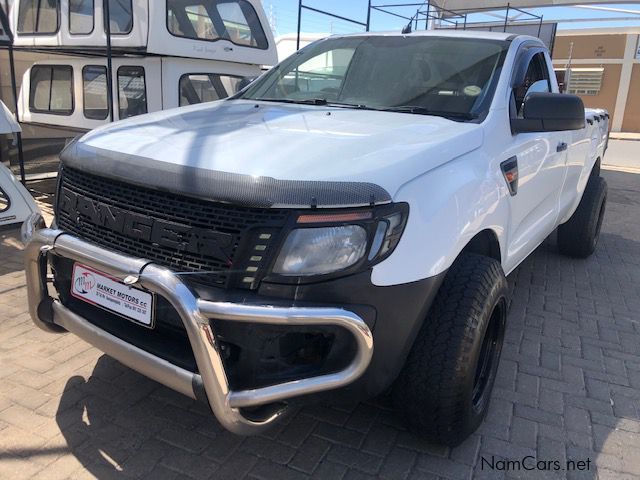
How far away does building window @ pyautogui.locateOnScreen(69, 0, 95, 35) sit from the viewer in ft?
20.9

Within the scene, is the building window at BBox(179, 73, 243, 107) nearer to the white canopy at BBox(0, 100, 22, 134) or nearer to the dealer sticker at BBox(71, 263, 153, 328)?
the white canopy at BBox(0, 100, 22, 134)

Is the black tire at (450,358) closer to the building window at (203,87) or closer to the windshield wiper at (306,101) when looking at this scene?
the windshield wiper at (306,101)

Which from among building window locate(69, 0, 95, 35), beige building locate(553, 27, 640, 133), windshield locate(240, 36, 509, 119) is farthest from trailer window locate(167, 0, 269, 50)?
beige building locate(553, 27, 640, 133)

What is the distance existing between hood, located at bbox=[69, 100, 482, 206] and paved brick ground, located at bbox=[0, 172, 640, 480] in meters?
1.17

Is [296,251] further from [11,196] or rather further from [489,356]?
[11,196]

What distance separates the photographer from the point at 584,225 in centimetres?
509

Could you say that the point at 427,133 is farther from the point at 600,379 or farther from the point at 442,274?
the point at 600,379

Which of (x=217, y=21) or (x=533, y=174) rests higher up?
(x=217, y=21)

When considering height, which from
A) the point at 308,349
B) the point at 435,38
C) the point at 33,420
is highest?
the point at 435,38

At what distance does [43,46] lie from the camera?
6.96 metres

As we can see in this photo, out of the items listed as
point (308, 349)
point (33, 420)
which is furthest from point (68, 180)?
point (308, 349)

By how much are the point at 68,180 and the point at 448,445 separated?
6.52 ft

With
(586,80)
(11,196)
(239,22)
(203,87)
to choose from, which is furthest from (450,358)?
(586,80)

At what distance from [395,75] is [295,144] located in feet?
4.34
